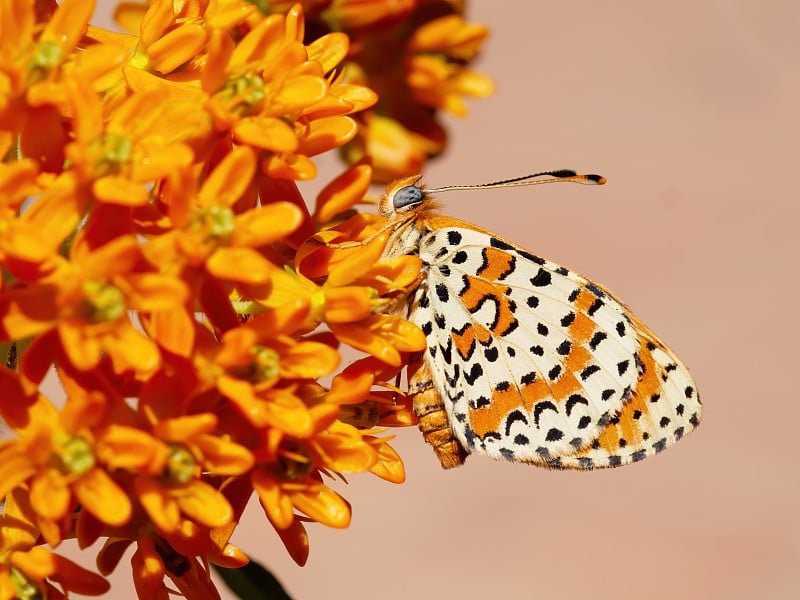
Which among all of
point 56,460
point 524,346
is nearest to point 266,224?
point 56,460

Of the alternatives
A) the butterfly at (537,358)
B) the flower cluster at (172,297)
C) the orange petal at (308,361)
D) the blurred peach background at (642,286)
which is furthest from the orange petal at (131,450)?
the blurred peach background at (642,286)

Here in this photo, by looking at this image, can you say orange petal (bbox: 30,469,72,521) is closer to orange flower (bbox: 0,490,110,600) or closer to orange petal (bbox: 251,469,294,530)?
orange flower (bbox: 0,490,110,600)

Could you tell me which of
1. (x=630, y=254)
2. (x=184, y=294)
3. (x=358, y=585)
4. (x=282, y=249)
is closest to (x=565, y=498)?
(x=358, y=585)

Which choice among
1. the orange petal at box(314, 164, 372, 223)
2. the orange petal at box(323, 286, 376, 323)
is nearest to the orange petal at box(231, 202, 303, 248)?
the orange petal at box(323, 286, 376, 323)

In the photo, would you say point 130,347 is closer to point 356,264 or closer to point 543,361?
point 356,264

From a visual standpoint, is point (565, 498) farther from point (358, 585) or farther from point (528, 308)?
point (528, 308)

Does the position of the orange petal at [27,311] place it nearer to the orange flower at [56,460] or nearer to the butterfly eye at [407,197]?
the orange flower at [56,460]
